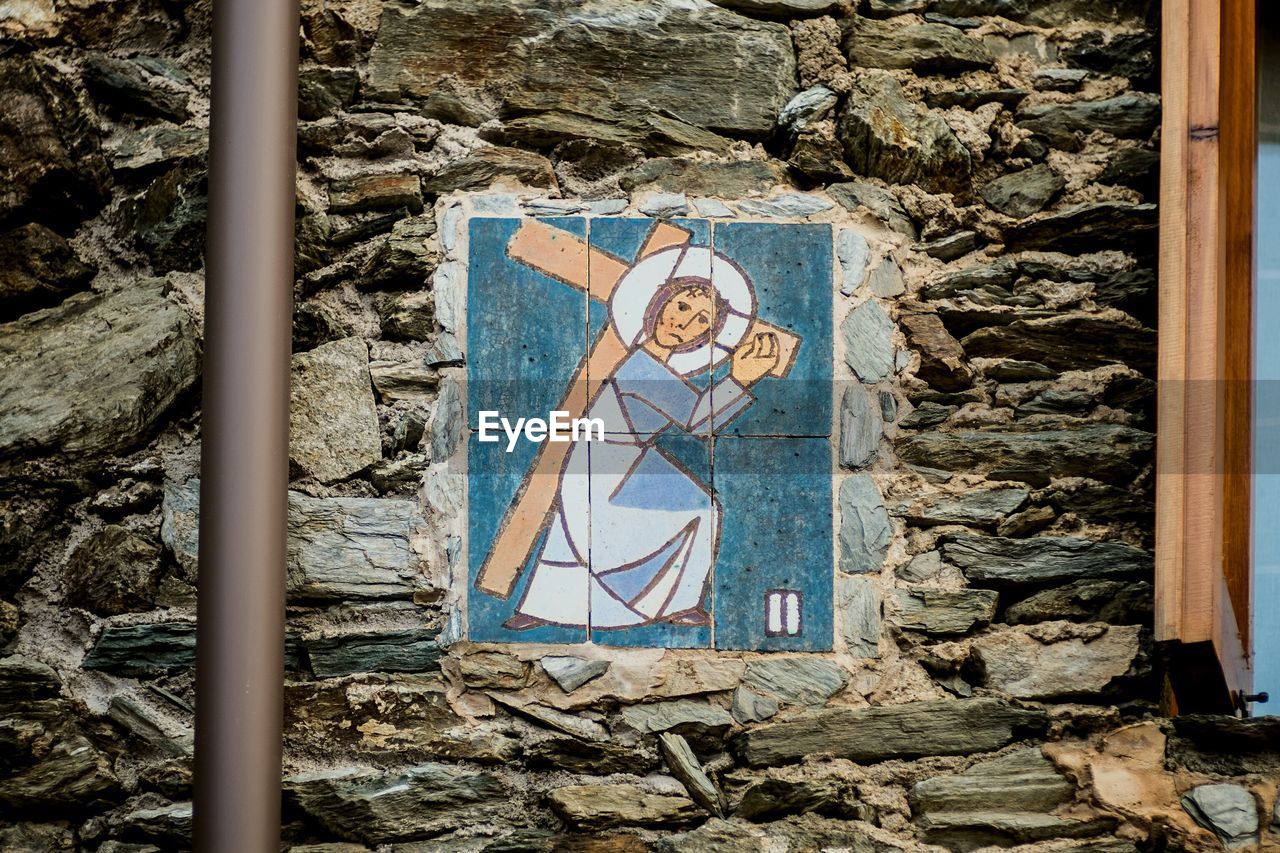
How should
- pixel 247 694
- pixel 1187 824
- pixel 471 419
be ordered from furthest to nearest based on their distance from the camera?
pixel 471 419 < pixel 1187 824 < pixel 247 694

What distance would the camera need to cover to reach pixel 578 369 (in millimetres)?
1841

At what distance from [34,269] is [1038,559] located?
6.14ft

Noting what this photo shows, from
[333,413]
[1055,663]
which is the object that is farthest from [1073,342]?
[333,413]

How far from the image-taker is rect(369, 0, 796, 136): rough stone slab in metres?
1.88

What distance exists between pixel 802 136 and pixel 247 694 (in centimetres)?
135

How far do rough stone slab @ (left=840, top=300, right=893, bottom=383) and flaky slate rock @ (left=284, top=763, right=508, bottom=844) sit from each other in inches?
38.3

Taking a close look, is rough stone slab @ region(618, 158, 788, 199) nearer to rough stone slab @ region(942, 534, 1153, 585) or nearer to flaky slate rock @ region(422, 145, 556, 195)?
flaky slate rock @ region(422, 145, 556, 195)

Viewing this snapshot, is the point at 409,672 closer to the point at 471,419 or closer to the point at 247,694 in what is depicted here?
the point at 247,694

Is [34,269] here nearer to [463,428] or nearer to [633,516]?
[463,428]

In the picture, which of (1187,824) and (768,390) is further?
(768,390)

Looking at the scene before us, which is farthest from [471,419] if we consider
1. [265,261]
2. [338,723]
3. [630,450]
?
[338,723]

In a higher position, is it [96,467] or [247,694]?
[96,467]

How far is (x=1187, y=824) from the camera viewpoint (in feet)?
5.57

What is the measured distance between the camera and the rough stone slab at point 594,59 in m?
1.88
